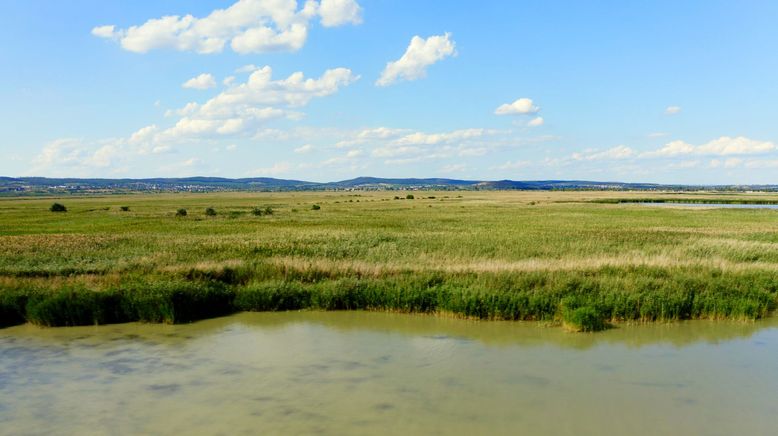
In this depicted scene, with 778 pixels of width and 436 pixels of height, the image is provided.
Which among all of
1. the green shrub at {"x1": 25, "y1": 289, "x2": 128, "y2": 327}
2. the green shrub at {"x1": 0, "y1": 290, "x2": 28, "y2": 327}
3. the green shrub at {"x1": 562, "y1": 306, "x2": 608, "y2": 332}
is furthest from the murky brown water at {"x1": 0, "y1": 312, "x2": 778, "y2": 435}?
the green shrub at {"x1": 0, "y1": 290, "x2": 28, "y2": 327}

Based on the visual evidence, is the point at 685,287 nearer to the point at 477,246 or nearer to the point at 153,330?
the point at 477,246

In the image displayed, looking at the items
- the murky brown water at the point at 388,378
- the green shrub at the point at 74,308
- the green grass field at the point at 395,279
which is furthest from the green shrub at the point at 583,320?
the green shrub at the point at 74,308

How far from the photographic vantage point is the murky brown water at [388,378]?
9.51 m

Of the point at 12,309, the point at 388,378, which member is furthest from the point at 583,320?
the point at 12,309

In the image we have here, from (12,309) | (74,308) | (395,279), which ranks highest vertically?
(395,279)

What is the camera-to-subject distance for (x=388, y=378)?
11.7 m

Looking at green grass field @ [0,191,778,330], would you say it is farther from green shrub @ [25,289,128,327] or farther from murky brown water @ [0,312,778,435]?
murky brown water @ [0,312,778,435]

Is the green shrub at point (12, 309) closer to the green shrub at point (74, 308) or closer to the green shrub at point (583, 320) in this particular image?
the green shrub at point (74, 308)

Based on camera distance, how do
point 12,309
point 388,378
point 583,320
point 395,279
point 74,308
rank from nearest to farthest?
point 388,378 < point 583,320 < point 74,308 < point 12,309 < point 395,279

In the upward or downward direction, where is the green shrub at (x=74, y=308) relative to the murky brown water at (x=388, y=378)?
upward

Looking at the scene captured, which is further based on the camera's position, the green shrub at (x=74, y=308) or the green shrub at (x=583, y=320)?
the green shrub at (x=74, y=308)

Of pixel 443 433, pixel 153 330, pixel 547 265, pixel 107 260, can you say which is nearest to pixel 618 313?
pixel 547 265

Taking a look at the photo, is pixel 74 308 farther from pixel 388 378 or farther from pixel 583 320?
pixel 583 320

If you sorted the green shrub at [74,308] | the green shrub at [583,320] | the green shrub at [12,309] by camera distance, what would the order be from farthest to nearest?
the green shrub at [12,309] → the green shrub at [74,308] → the green shrub at [583,320]
